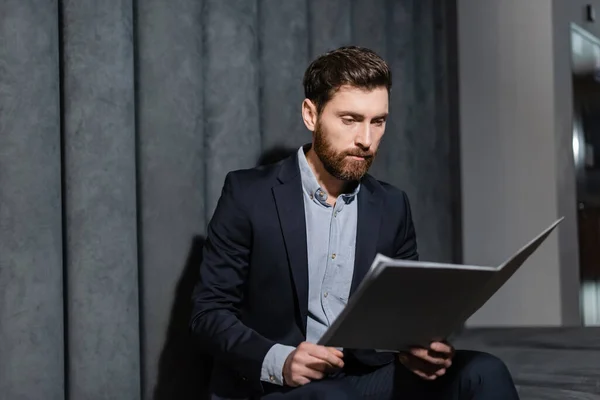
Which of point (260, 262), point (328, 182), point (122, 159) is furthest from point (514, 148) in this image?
point (122, 159)

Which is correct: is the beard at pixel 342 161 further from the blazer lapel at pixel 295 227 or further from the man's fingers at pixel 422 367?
the man's fingers at pixel 422 367

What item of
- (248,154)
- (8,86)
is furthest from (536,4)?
(8,86)

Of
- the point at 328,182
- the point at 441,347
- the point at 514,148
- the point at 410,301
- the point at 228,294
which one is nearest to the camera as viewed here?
the point at 410,301

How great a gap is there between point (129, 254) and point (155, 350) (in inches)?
7.8

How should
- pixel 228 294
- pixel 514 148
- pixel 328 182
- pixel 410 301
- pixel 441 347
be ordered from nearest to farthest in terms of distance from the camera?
pixel 410 301 → pixel 441 347 → pixel 228 294 → pixel 328 182 → pixel 514 148

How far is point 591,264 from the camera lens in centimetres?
298

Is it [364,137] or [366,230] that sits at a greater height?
[364,137]

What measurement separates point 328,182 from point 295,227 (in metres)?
0.12

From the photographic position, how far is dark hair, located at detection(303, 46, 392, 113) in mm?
1365

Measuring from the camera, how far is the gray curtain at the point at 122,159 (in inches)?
49.0

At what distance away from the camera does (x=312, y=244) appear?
55.4 inches

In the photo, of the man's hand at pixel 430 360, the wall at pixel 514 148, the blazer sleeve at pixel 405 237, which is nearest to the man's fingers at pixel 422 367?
the man's hand at pixel 430 360

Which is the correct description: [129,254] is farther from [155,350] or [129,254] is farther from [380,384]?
[380,384]

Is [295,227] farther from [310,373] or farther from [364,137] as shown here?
[310,373]
